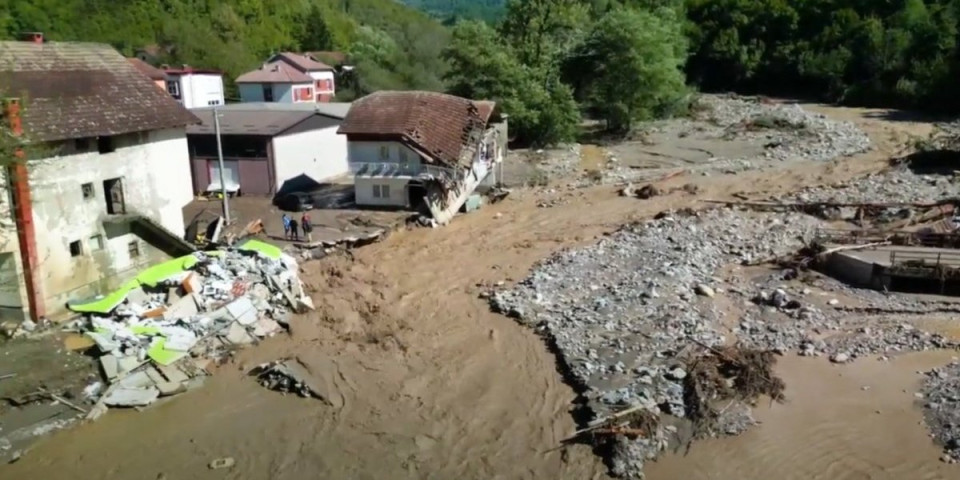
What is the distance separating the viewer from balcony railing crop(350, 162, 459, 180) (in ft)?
112

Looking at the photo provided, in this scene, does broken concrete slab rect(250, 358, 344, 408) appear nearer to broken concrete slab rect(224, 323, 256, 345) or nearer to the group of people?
broken concrete slab rect(224, 323, 256, 345)

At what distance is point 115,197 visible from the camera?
83.0ft

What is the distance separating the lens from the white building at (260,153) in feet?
121

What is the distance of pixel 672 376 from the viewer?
18625 mm

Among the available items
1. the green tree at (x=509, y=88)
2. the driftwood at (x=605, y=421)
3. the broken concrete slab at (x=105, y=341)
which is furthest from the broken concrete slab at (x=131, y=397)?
the green tree at (x=509, y=88)

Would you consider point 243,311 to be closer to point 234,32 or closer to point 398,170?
point 398,170

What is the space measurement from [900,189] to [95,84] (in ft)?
111

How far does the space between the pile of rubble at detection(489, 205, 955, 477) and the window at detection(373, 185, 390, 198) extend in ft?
32.6

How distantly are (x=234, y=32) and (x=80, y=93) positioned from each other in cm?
7912

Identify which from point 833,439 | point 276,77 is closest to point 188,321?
point 833,439

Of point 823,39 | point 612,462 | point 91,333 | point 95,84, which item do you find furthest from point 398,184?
point 823,39

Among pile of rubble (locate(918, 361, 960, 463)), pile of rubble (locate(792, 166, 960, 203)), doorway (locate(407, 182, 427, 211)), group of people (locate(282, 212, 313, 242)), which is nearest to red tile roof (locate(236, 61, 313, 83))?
doorway (locate(407, 182, 427, 211))

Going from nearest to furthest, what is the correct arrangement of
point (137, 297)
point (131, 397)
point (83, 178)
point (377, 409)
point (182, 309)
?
point (377, 409)
point (131, 397)
point (182, 309)
point (137, 297)
point (83, 178)

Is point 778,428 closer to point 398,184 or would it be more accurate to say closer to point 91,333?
point 91,333
